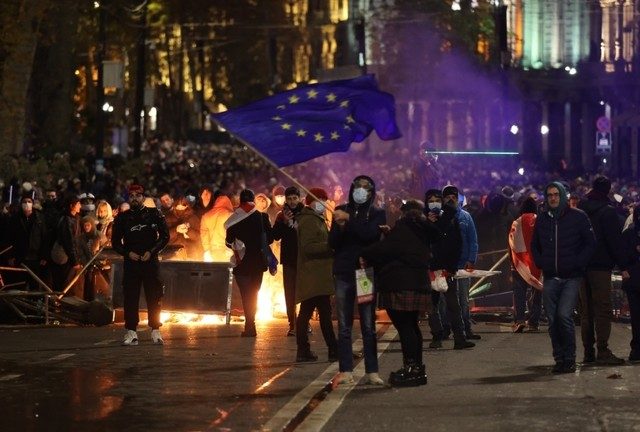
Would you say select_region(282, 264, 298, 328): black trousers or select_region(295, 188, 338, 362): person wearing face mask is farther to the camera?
select_region(282, 264, 298, 328): black trousers

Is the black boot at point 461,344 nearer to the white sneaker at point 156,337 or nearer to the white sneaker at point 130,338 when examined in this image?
the white sneaker at point 156,337

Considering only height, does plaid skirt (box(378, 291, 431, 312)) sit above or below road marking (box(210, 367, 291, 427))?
above

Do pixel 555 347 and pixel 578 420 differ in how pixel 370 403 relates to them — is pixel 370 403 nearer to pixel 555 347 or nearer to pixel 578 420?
pixel 578 420

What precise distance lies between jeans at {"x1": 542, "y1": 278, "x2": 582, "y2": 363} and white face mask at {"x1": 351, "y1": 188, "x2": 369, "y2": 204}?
2217 mm

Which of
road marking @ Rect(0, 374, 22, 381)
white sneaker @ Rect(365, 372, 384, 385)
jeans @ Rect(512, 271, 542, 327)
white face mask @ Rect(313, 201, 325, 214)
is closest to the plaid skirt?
white sneaker @ Rect(365, 372, 384, 385)

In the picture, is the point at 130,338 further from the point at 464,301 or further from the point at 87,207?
the point at 87,207

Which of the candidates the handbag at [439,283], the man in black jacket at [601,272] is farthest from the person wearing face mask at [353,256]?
the man in black jacket at [601,272]

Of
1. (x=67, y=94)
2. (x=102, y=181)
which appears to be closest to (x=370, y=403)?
(x=102, y=181)

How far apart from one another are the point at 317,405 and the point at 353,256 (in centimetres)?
186

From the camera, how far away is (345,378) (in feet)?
49.0

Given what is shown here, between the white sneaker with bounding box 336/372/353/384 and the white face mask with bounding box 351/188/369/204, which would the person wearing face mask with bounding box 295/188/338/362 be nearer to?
the white sneaker with bounding box 336/372/353/384

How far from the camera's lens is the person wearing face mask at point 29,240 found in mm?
23859

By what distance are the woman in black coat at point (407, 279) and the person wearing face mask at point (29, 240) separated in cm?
1002

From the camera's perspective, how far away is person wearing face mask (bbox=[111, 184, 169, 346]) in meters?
19.0
